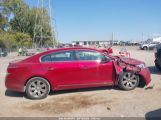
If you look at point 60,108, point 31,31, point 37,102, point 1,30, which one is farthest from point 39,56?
point 31,31

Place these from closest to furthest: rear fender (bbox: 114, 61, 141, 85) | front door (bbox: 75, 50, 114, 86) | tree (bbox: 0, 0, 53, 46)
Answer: front door (bbox: 75, 50, 114, 86), rear fender (bbox: 114, 61, 141, 85), tree (bbox: 0, 0, 53, 46)

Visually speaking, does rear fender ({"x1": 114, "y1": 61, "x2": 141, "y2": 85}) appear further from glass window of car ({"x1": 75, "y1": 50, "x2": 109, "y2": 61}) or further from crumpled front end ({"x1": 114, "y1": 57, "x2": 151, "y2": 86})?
glass window of car ({"x1": 75, "y1": 50, "x2": 109, "y2": 61})

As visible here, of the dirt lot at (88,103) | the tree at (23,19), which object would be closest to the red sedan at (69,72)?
the dirt lot at (88,103)

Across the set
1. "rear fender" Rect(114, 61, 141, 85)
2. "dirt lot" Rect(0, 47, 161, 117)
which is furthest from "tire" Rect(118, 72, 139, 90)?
"dirt lot" Rect(0, 47, 161, 117)

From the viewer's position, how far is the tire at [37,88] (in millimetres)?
9242

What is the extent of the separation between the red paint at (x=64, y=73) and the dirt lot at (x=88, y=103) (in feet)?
1.17

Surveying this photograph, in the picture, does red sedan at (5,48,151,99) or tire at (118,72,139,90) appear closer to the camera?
red sedan at (5,48,151,99)

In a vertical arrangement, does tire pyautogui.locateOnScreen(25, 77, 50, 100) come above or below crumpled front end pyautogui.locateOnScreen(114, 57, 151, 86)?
below

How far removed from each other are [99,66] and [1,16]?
67.7 m

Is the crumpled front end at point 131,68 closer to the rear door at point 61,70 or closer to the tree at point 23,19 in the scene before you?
the rear door at point 61,70

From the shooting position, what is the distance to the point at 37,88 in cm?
924

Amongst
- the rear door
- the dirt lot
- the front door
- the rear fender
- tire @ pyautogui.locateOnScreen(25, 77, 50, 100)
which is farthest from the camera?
the rear fender

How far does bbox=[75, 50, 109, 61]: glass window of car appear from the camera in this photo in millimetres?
9609

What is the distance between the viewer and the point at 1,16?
7325cm
